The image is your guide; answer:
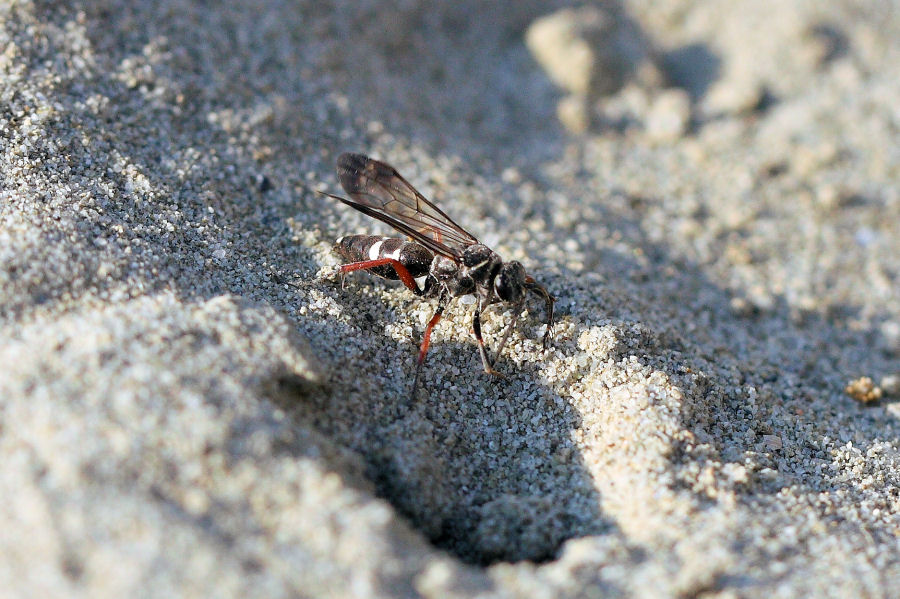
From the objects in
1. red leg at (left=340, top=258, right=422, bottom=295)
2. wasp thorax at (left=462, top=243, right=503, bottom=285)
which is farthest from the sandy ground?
wasp thorax at (left=462, top=243, right=503, bottom=285)

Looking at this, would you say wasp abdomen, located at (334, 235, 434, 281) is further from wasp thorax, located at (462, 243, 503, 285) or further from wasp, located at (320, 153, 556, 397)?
wasp thorax, located at (462, 243, 503, 285)

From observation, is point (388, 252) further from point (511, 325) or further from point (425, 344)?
point (511, 325)

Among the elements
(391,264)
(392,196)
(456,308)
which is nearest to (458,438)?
(456,308)

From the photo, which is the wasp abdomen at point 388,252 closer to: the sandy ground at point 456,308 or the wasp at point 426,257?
the wasp at point 426,257

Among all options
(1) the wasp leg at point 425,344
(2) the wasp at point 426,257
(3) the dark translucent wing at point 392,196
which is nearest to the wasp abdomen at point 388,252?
(2) the wasp at point 426,257

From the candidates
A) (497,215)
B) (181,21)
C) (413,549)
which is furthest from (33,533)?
(181,21)

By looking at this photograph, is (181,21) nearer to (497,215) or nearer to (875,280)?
(497,215)

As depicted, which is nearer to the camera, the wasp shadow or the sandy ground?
the sandy ground
